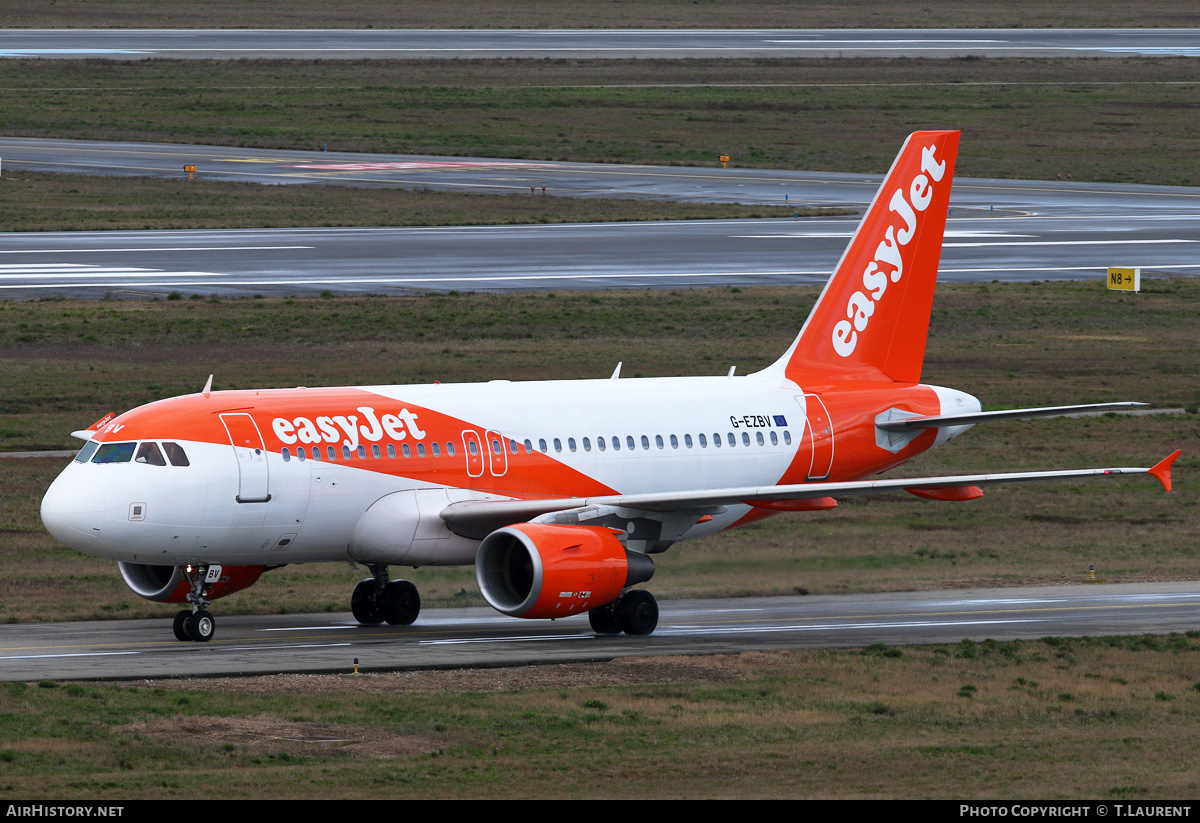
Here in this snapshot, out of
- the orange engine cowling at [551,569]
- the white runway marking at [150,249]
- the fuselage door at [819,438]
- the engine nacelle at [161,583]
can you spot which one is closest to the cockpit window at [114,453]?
the engine nacelle at [161,583]

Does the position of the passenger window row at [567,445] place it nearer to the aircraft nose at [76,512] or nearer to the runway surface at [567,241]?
the aircraft nose at [76,512]

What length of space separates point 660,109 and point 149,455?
110m

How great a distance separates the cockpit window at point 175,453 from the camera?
30.8 m

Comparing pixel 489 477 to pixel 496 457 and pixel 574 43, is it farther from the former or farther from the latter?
pixel 574 43

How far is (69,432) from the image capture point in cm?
5134

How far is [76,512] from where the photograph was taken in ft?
98.6

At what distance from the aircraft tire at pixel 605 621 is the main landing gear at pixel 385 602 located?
327cm

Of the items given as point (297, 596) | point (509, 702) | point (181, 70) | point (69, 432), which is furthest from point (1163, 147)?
point (509, 702)

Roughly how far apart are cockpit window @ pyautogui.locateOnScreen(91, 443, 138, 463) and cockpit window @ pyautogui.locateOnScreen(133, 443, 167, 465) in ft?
0.39

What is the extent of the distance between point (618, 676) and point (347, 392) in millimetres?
8100

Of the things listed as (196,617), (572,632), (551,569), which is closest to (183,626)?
(196,617)

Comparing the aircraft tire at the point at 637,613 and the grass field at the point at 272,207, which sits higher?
the grass field at the point at 272,207

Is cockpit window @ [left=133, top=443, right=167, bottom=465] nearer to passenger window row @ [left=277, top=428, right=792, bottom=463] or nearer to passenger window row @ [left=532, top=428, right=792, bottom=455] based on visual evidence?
passenger window row @ [left=277, top=428, right=792, bottom=463]
